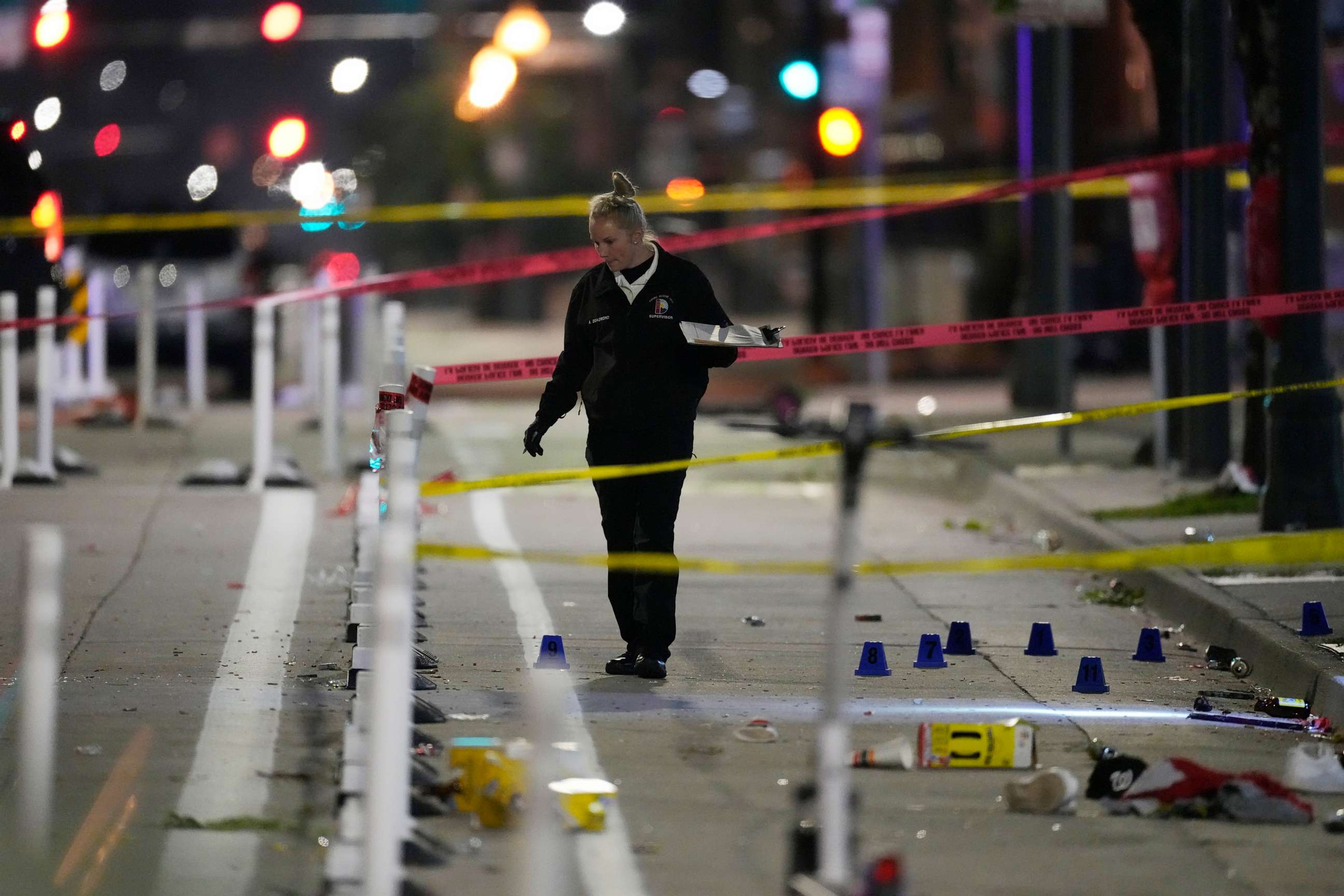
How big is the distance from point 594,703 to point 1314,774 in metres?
2.37

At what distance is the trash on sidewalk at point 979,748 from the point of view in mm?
6195

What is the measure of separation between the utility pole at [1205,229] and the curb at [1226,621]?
1.18 meters

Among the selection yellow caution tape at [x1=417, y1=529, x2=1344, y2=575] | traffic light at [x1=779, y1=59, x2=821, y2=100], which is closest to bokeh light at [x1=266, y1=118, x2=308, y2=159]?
traffic light at [x1=779, y1=59, x2=821, y2=100]

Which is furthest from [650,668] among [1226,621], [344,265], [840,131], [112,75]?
[112,75]

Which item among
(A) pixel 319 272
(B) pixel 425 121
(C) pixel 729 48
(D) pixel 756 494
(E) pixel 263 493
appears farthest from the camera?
(C) pixel 729 48

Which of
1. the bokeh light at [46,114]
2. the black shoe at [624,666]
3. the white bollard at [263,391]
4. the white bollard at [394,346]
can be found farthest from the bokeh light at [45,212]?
the black shoe at [624,666]

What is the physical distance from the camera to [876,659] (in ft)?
25.4

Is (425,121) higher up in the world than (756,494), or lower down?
higher up

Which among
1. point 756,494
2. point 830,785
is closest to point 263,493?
point 756,494

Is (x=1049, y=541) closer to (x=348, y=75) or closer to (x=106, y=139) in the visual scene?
(x=348, y=75)

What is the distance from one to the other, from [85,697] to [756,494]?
7.37 metres

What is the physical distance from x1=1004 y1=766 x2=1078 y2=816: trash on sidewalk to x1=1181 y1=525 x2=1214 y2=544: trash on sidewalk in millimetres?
4939

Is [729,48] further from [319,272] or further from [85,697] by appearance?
[85,697]

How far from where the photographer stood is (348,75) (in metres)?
24.0
